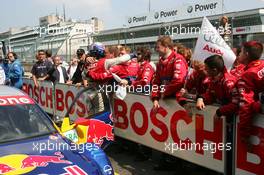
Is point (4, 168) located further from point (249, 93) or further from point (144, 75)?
point (144, 75)

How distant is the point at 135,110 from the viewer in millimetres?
6645

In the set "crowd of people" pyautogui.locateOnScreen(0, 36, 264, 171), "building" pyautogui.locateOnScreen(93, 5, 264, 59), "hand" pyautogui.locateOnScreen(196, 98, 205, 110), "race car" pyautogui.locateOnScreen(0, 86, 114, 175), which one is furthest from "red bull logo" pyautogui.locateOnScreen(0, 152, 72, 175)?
"building" pyautogui.locateOnScreen(93, 5, 264, 59)

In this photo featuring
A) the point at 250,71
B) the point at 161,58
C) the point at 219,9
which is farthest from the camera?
the point at 219,9

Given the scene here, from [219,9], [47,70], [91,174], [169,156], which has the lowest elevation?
[169,156]

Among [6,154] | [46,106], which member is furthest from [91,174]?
[46,106]

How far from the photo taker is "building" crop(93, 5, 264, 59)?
112ft

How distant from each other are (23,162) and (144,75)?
11.6ft

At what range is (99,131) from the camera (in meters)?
6.40

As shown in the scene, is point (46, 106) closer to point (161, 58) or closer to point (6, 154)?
point (161, 58)

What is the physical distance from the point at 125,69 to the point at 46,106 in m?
4.23

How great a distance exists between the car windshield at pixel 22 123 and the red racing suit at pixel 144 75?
2.46 m

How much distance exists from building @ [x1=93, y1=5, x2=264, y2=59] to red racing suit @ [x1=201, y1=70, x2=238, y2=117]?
17.1m

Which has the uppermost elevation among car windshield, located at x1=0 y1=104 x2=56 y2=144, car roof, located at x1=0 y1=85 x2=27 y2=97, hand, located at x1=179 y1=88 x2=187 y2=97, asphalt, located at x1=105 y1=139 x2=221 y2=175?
car roof, located at x1=0 y1=85 x2=27 y2=97

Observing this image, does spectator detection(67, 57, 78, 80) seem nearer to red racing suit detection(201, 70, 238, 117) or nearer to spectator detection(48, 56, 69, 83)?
spectator detection(48, 56, 69, 83)
